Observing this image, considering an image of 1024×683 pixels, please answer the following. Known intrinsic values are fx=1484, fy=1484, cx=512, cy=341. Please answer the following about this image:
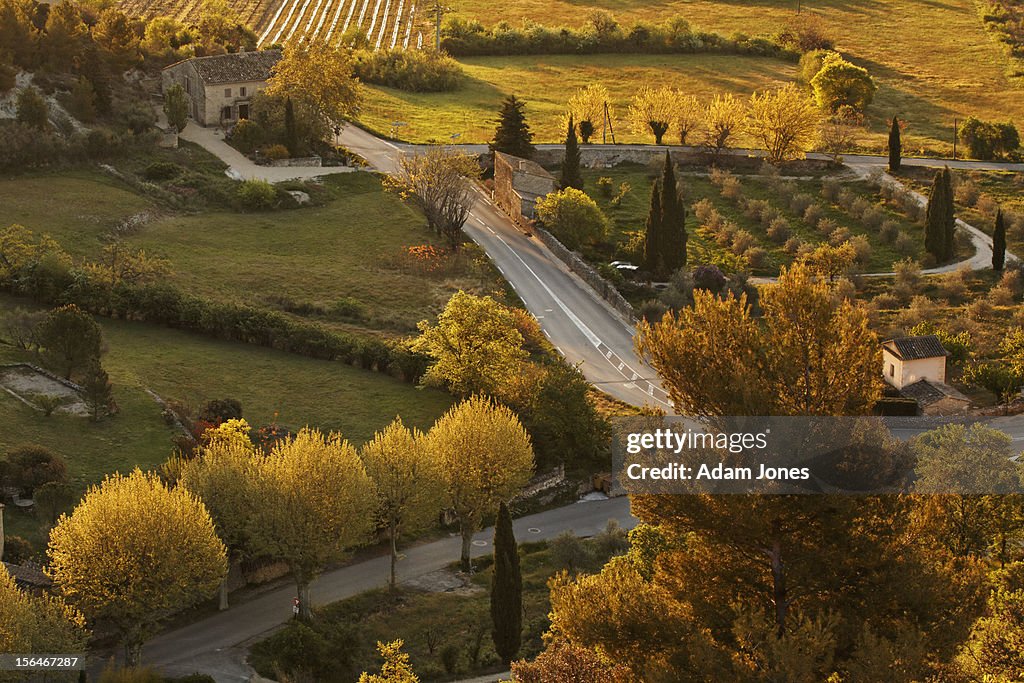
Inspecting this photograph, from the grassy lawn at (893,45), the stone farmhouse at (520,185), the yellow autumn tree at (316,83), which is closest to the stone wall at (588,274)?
the stone farmhouse at (520,185)

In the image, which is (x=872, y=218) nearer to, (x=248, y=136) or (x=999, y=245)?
(x=999, y=245)

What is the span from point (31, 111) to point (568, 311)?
39.9 meters

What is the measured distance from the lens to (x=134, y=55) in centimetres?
11838

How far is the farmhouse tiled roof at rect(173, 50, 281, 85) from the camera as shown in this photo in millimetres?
114750

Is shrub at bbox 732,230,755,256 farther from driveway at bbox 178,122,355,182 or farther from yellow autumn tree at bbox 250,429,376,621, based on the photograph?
yellow autumn tree at bbox 250,429,376,621

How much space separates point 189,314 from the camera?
77.4 metres

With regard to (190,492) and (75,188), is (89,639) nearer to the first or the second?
(190,492)

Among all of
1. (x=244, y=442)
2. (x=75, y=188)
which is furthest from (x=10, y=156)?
(x=244, y=442)

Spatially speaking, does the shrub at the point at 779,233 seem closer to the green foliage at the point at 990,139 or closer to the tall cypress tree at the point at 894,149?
the tall cypress tree at the point at 894,149

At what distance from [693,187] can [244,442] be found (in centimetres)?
6080

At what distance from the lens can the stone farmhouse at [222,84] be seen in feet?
375

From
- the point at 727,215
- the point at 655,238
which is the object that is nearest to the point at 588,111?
→ the point at 727,215

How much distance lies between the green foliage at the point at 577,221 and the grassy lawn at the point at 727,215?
47.0 inches

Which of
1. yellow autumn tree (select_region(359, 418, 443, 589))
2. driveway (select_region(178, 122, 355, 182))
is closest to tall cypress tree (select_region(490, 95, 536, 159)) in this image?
driveway (select_region(178, 122, 355, 182))
